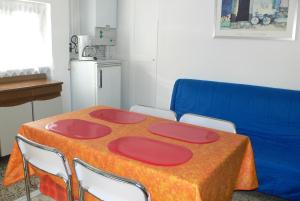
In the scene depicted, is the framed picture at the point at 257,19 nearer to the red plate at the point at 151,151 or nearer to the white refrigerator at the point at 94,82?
the white refrigerator at the point at 94,82

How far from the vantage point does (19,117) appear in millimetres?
3016

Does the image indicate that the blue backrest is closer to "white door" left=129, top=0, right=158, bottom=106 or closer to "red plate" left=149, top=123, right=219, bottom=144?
"white door" left=129, top=0, right=158, bottom=106

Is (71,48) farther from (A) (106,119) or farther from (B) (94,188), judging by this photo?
(B) (94,188)

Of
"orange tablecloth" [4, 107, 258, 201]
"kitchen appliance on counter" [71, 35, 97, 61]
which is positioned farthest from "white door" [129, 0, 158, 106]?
"orange tablecloth" [4, 107, 258, 201]

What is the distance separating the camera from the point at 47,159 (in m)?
1.60

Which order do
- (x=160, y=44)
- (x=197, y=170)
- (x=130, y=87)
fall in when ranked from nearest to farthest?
(x=197, y=170), (x=160, y=44), (x=130, y=87)

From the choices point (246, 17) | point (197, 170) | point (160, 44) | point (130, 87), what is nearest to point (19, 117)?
point (130, 87)

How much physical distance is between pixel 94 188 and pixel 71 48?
2950 mm

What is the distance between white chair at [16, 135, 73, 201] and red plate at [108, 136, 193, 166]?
281 millimetres

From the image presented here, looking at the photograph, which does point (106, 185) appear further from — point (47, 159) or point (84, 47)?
point (84, 47)

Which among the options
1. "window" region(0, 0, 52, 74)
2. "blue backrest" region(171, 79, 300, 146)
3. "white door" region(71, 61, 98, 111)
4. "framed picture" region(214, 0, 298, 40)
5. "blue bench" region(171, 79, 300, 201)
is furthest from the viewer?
"white door" region(71, 61, 98, 111)

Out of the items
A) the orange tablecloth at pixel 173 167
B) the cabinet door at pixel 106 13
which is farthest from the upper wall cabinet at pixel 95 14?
the orange tablecloth at pixel 173 167

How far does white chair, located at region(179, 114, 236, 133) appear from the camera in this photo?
2.09m

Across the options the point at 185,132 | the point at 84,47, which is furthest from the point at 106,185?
the point at 84,47
